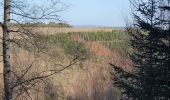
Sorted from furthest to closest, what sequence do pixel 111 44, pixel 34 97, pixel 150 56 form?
pixel 111 44 < pixel 34 97 < pixel 150 56

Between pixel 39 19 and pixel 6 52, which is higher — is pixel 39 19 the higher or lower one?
the higher one

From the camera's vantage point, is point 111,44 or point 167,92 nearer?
point 167,92

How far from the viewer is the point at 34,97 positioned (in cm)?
1758

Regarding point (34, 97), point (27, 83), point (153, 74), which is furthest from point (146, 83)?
point (34, 97)

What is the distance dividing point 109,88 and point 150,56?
13072 millimetres

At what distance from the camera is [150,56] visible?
1079cm

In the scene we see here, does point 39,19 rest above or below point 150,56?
above

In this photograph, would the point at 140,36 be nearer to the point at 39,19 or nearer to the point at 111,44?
the point at 39,19

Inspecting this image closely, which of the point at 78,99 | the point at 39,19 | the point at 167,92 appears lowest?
the point at 78,99

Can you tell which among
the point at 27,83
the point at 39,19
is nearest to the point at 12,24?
the point at 39,19

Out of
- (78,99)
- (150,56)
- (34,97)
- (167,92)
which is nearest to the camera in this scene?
(167,92)

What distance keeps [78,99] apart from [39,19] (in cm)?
1297

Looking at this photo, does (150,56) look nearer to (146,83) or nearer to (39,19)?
(146,83)

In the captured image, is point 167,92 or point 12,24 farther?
point 12,24
